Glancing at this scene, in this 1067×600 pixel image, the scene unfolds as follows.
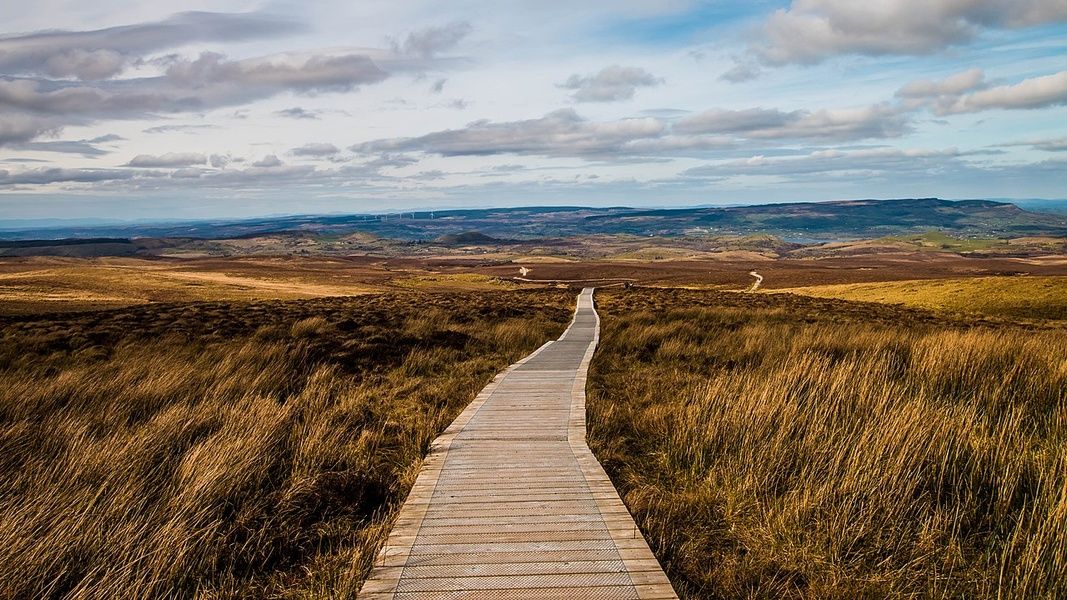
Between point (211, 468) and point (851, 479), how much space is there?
570 centimetres

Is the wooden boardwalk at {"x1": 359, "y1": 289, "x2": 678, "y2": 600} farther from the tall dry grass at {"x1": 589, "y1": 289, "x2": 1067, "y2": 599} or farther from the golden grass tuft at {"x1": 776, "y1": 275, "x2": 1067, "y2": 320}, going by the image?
the golden grass tuft at {"x1": 776, "y1": 275, "x2": 1067, "y2": 320}

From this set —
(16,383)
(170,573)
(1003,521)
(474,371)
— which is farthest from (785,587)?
(16,383)

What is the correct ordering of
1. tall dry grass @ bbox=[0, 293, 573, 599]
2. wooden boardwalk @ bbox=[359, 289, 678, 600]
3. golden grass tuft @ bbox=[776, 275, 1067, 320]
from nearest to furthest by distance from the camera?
wooden boardwalk @ bbox=[359, 289, 678, 600]
tall dry grass @ bbox=[0, 293, 573, 599]
golden grass tuft @ bbox=[776, 275, 1067, 320]

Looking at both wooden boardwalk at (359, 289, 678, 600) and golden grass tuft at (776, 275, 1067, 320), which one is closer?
wooden boardwalk at (359, 289, 678, 600)

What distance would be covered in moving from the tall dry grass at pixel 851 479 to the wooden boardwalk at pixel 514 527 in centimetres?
39

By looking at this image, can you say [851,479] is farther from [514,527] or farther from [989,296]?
[989,296]

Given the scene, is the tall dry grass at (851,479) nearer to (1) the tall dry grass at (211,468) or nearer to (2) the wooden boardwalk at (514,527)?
(2) the wooden boardwalk at (514,527)

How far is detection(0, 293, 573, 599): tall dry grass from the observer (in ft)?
14.3

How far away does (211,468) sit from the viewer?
227 inches

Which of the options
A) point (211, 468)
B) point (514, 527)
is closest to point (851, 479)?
point (514, 527)

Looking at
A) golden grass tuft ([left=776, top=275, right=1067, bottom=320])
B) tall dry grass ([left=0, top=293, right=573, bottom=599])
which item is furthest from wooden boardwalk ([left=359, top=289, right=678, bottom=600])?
golden grass tuft ([left=776, top=275, right=1067, bottom=320])

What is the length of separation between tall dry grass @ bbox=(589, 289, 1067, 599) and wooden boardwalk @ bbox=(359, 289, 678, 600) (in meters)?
0.39

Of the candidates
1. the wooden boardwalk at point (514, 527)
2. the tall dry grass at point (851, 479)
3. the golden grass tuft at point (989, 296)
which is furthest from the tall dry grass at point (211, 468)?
the golden grass tuft at point (989, 296)

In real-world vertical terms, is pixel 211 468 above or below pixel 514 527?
above
